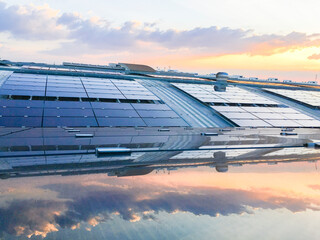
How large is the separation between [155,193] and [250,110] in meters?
41.7

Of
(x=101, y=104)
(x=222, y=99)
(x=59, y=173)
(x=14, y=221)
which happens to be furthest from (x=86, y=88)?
Answer: (x=14, y=221)

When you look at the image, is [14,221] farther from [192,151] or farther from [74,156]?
[192,151]

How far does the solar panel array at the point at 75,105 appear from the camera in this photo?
3809 cm

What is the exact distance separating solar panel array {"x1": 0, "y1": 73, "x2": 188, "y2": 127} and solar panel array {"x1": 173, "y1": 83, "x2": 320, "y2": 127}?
9227mm

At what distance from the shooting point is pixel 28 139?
27.9 metres

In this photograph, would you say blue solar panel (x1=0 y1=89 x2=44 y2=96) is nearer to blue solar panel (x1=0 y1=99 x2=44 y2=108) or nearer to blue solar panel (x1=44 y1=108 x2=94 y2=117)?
blue solar panel (x1=0 y1=99 x2=44 y2=108)

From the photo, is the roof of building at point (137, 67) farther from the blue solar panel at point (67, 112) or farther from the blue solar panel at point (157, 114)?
the blue solar panel at point (67, 112)

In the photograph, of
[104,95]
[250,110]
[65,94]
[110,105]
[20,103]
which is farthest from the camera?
[250,110]

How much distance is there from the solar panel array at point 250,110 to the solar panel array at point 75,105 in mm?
9227

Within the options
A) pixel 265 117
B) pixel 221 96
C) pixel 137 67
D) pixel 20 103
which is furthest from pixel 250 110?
pixel 137 67

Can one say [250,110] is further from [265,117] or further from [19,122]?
[19,122]

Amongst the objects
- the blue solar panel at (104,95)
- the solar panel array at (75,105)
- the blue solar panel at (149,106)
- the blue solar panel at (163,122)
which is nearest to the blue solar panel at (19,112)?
the solar panel array at (75,105)

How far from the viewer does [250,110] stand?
172 feet

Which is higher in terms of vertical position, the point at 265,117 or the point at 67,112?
the point at 67,112
